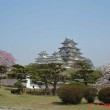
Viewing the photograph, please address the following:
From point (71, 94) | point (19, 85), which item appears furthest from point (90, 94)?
point (19, 85)

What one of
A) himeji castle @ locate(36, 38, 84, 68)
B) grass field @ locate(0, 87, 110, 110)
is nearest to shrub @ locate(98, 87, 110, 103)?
grass field @ locate(0, 87, 110, 110)

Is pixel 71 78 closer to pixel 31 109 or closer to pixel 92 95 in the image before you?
pixel 92 95

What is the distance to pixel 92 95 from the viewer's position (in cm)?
2239

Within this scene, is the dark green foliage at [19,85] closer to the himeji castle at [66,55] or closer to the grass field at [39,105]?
the grass field at [39,105]

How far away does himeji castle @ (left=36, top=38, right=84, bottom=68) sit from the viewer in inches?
3433

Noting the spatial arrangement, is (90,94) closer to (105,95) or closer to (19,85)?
(105,95)

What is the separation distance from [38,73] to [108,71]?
984 centimetres

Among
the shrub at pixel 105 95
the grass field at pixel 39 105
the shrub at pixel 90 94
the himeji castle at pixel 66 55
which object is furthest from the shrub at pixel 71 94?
the himeji castle at pixel 66 55

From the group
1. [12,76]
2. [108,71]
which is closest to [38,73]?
[12,76]

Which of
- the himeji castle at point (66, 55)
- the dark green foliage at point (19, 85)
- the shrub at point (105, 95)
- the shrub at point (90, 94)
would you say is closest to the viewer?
the shrub at point (105, 95)

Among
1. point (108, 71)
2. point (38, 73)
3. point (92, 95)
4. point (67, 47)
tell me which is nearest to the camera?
point (92, 95)

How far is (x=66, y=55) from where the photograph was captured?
88.8 m

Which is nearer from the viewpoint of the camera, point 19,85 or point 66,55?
point 19,85

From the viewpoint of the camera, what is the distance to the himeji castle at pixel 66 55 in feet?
286
